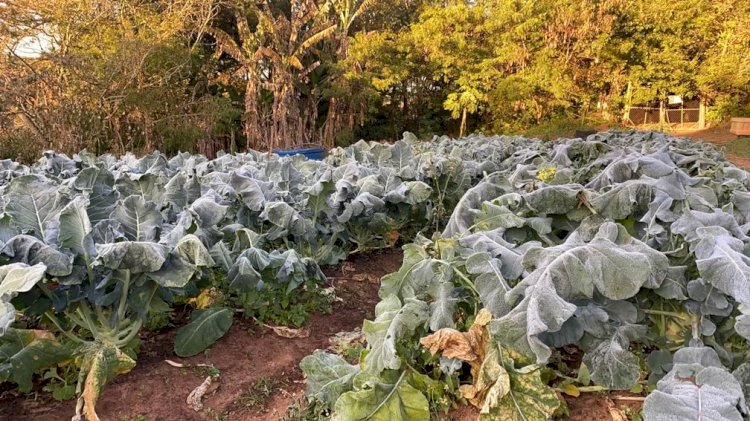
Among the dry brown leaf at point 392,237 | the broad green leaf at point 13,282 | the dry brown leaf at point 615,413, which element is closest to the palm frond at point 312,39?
the dry brown leaf at point 392,237

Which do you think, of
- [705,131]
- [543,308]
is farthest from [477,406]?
[705,131]

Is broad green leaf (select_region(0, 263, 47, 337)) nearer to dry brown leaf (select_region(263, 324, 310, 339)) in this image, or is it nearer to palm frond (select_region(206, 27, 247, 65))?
dry brown leaf (select_region(263, 324, 310, 339))

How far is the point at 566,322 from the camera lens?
1550 mm

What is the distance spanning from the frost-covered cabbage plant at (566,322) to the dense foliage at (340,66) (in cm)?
973

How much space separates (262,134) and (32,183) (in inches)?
525

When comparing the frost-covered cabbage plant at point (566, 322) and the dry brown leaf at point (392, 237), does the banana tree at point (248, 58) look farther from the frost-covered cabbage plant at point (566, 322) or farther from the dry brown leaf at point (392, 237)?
the frost-covered cabbage plant at point (566, 322)

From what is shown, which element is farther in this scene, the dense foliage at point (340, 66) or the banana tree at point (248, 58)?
the banana tree at point (248, 58)

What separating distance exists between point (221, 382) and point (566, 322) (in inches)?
61.6

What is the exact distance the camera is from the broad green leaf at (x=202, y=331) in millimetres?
2389

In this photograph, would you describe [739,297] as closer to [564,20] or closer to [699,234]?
[699,234]

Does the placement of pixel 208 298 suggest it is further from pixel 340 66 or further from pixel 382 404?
pixel 340 66

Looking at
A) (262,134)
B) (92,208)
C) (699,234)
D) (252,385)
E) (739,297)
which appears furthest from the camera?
(262,134)

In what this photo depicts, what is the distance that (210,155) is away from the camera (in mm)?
14031

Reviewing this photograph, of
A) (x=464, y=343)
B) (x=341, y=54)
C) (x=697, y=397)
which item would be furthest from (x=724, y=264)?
(x=341, y=54)
